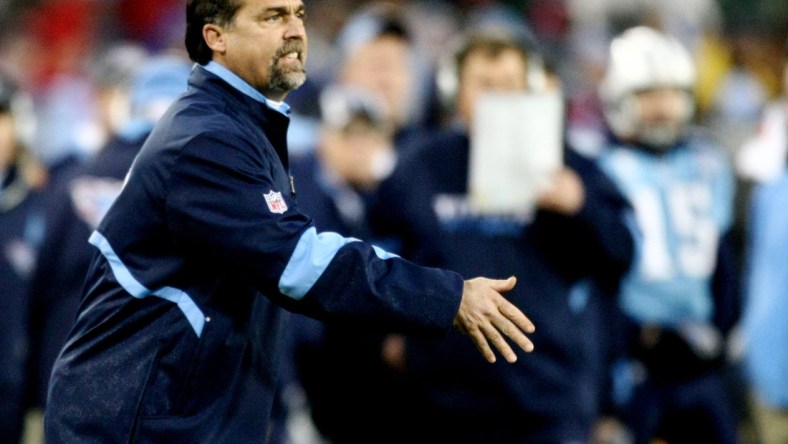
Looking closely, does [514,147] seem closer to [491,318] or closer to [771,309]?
[771,309]

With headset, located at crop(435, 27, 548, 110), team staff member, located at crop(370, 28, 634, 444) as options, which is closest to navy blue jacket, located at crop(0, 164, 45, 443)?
team staff member, located at crop(370, 28, 634, 444)

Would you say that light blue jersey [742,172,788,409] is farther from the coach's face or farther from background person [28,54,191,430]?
the coach's face

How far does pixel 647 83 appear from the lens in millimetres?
7547

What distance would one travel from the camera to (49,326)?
7203mm

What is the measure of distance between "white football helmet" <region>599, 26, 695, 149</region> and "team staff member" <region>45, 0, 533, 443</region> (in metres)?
3.47

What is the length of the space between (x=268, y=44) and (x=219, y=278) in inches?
24.2

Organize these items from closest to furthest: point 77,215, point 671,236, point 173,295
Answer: point 173,295 < point 77,215 < point 671,236

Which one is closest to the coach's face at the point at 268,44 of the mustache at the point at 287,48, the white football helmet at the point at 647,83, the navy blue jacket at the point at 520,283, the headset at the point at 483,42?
the mustache at the point at 287,48

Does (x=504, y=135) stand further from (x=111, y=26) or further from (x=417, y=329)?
(x=111, y=26)

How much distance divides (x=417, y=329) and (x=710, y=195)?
364 centimetres

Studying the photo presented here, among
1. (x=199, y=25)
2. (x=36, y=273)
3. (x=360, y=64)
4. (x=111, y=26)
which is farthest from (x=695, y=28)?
(x=199, y=25)

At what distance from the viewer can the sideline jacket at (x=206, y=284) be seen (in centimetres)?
403

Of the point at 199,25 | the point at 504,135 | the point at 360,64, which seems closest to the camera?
the point at 199,25

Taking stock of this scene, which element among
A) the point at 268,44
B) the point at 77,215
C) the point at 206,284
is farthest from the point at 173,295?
the point at 77,215
